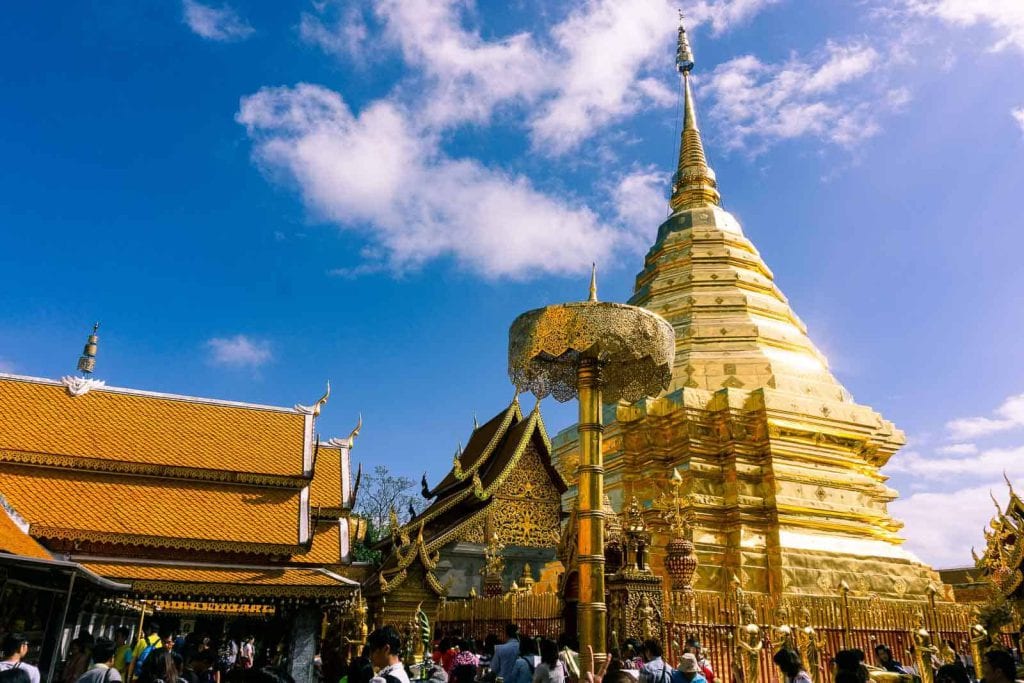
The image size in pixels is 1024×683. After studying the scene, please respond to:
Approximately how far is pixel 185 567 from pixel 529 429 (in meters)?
8.48

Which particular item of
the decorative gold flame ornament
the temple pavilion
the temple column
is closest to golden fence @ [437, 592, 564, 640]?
the temple pavilion

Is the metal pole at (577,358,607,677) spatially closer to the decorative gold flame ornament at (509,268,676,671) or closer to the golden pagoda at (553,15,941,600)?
the decorative gold flame ornament at (509,268,676,671)

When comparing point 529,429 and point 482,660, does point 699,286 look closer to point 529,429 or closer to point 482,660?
point 529,429

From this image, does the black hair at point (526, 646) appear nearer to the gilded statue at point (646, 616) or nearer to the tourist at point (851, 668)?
the tourist at point (851, 668)

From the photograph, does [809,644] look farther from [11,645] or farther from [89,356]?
[89,356]

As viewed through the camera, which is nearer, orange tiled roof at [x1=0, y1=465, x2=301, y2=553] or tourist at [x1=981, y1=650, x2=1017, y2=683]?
tourist at [x1=981, y1=650, x2=1017, y2=683]

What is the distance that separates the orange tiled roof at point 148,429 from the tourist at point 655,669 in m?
10.6

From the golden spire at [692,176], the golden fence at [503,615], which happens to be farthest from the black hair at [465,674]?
the golden spire at [692,176]

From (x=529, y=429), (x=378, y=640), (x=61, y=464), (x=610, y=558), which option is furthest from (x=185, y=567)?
(x=378, y=640)

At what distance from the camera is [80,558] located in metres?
11.9

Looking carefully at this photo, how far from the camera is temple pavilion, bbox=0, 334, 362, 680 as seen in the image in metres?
11.8

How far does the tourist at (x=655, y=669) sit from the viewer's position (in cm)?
529

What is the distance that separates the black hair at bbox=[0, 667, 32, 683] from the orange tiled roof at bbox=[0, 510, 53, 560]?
13.8 feet

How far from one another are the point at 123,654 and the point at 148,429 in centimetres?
793
